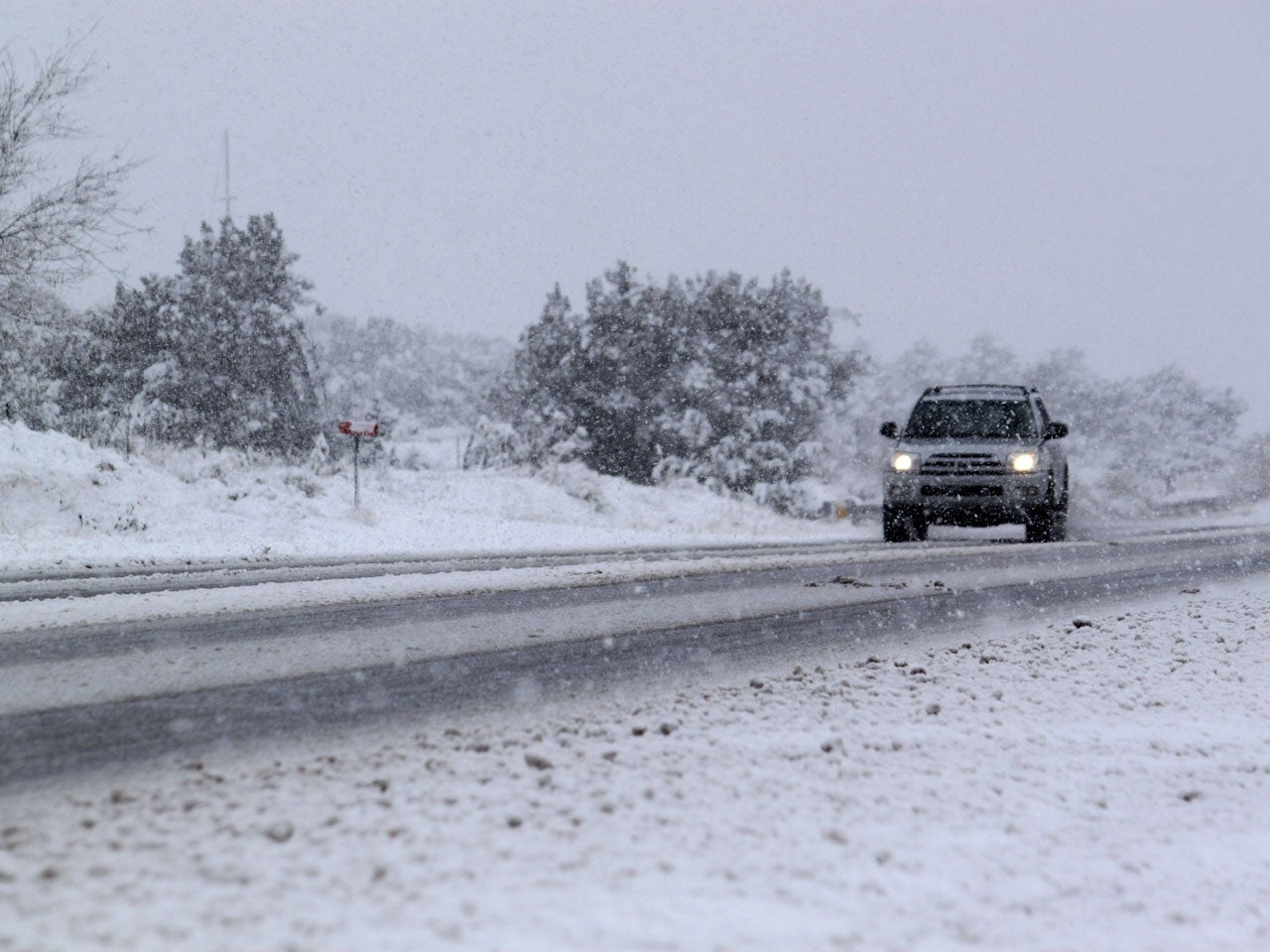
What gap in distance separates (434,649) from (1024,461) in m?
11.0

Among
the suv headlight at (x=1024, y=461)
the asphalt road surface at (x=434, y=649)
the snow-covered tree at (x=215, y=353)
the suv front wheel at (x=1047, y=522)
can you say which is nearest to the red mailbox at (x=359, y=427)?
the asphalt road surface at (x=434, y=649)

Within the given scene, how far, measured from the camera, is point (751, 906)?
6.42 ft

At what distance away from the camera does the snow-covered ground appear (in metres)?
1.87

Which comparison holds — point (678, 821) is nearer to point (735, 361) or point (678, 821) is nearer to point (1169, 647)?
point (1169, 647)

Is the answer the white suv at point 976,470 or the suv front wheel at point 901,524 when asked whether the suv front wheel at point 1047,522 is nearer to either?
the white suv at point 976,470

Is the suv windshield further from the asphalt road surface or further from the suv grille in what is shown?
the asphalt road surface

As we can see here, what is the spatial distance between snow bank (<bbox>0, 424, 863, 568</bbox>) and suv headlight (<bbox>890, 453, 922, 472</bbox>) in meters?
2.97

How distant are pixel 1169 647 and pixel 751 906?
4281mm

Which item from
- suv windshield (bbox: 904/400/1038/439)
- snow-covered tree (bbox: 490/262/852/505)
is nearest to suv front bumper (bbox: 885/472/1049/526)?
suv windshield (bbox: 904/400/1038/439)

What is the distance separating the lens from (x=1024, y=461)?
1428 centimetres

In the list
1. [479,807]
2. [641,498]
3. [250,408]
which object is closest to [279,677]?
[479,807]

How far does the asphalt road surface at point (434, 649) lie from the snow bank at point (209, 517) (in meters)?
4.49

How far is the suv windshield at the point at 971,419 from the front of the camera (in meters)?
15.1

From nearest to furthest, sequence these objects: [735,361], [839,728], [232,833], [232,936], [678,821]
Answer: [232,936] → [232,833] → [678,821] → [839,728] → [735,361]
